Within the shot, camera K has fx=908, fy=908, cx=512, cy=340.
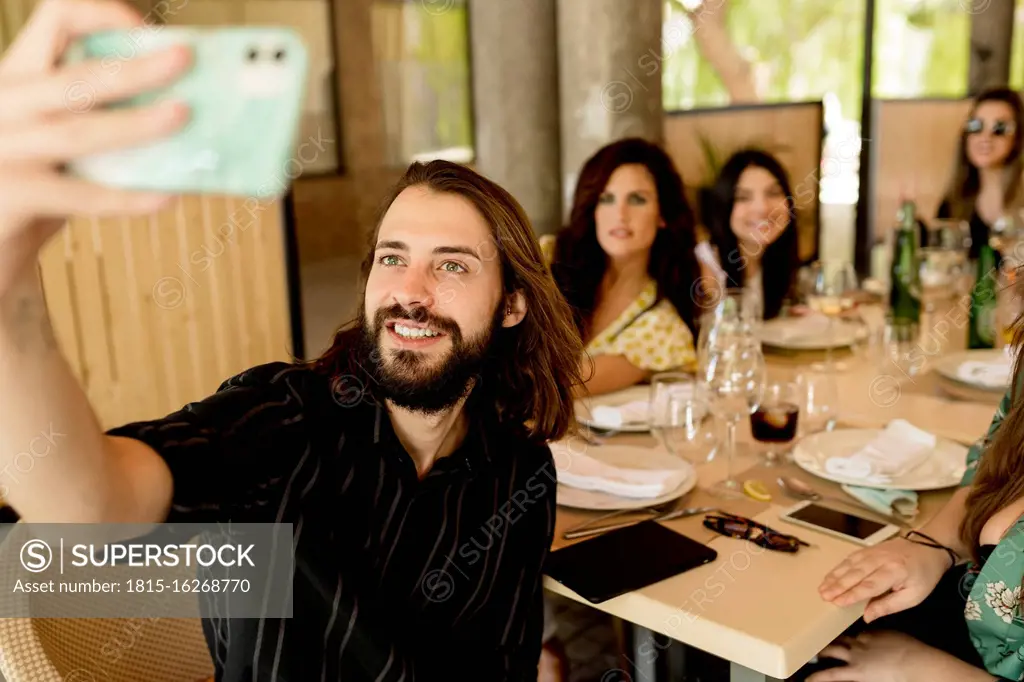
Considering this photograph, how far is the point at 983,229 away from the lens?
149 inches

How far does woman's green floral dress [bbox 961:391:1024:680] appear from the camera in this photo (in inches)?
47.6

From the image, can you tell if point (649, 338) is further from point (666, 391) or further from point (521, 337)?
point (521, 337)

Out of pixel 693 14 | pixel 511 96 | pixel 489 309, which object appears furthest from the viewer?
pixel 693 14

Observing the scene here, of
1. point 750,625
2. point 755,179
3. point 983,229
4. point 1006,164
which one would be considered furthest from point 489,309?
point 1006,164

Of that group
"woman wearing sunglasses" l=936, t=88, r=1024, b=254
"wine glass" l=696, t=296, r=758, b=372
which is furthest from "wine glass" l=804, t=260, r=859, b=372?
"woman wearing sunglasses" l=936, t=88, r=1024, b=254

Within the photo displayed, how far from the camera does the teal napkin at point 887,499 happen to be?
4.80ft

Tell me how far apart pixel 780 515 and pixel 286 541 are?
783 millimetres

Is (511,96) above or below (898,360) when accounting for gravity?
above

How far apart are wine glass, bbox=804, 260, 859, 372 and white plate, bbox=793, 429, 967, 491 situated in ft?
2.96

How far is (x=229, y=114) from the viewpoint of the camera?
35 cm

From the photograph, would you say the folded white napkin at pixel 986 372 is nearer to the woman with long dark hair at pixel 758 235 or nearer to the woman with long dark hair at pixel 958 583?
the woman with long dark hair at pixel 958 583

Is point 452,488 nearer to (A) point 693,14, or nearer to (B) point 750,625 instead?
(B) point 750,625

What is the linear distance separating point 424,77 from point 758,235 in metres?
1.90

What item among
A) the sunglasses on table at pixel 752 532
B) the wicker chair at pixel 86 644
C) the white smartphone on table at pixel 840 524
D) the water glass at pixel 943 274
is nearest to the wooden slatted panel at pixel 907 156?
the water glass at pixel 943 274
